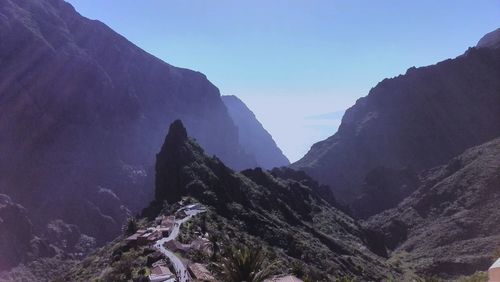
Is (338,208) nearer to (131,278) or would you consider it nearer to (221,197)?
(221,197)

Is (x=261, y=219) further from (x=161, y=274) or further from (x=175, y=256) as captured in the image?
(x=161, y=274)

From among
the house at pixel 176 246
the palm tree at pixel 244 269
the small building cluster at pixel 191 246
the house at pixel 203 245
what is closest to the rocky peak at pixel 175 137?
the house at pixel 203 245

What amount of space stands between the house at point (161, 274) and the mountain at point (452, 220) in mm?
75953

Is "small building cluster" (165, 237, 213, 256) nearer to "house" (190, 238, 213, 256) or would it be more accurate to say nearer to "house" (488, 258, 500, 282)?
"house" (190, 238, 213, 256)

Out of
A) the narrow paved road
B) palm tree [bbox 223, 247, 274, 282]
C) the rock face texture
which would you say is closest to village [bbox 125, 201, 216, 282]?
the narrow paved road

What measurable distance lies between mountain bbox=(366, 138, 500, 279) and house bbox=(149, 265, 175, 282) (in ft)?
249

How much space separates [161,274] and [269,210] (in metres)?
78.9

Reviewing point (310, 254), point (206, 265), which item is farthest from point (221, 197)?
point (206, 265)

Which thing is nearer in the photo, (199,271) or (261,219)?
(199,271)

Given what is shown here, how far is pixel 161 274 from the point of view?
172 feet

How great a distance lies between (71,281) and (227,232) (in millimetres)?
26941

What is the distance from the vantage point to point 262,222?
106812 millimetres

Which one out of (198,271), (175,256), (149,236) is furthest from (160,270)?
(149,236)

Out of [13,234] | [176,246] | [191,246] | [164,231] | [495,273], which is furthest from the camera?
[13,234]
